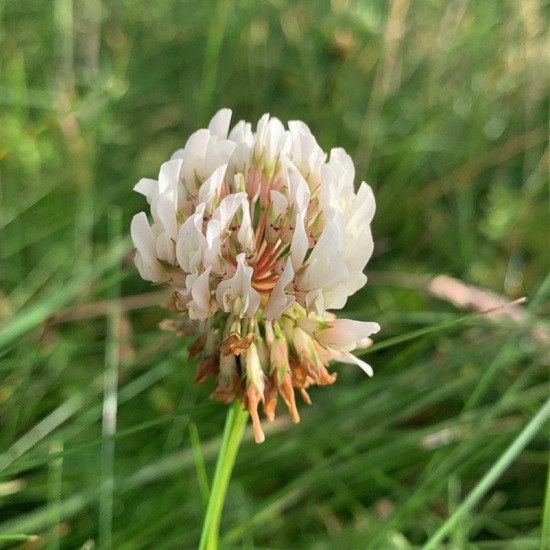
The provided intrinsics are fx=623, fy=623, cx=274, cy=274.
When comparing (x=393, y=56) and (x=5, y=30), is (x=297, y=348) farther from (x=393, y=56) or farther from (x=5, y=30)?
(x=5, y=30)

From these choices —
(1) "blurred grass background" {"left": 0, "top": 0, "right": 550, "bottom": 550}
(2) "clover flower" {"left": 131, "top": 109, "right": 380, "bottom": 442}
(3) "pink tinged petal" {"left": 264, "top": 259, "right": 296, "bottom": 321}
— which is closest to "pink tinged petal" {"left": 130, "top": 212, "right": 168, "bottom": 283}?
(2) "clover flower" {"left": 131, "top": 109, "right": 380, "bottom": 442}

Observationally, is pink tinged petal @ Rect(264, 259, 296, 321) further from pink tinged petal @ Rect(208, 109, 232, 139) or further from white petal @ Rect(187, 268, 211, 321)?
pink tinged petal @ Rect(208, 109, 232, 139)

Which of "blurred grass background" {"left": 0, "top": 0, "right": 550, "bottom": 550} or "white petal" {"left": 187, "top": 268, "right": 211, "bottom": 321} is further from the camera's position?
"blurred grass background" {"left": 0, "top": 0, "right": 550, "bottom": 550}

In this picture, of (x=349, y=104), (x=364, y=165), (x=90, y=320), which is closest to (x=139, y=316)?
(x=90, y=320)

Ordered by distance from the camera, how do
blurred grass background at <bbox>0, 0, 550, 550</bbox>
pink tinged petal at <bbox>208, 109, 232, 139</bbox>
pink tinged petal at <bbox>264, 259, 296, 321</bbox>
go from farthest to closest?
blurred grass background at <bbox>0, 0, 550, 550</bbox> < pink tinged petal at <bbox>208, 109, 232, 139</bbox> < pink tinged petal at <bbox>264, 259, 296, 321</bbox>

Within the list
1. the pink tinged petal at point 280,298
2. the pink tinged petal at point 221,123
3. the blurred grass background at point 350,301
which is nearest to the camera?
the pink tinged petal at point 280,298

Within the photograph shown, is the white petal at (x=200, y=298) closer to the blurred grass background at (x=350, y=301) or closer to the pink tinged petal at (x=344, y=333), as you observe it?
the pink tinged petal at (x=344, y=333)

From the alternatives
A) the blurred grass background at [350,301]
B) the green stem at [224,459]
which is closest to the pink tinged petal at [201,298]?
the green stem at [224,459]
